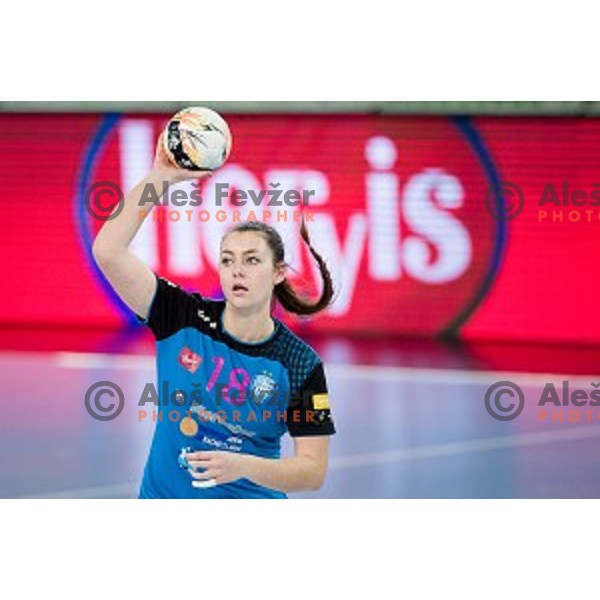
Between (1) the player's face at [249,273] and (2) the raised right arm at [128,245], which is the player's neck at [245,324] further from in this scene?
(2) the raised right arm at [128,245]

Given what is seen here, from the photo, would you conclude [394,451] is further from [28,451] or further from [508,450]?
[28,451]

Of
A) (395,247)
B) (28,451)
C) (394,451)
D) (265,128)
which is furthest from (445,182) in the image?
(28,451)

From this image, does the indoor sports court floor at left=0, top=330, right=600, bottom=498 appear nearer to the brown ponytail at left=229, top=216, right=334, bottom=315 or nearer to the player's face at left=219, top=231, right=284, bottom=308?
the brown ponytail at left=229, top=216, right=334, bottom=315

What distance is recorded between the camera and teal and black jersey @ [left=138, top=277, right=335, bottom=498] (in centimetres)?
398

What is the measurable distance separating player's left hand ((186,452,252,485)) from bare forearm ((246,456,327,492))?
2 centimetres

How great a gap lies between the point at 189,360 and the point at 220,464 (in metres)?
0.31

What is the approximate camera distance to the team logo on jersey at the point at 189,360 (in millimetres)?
4008

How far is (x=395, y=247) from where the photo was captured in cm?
433

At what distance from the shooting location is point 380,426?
427cm

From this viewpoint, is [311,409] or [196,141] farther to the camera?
[311,409]

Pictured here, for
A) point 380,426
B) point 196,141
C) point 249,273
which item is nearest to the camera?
point 196,141

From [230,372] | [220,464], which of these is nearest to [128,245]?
[230,372]

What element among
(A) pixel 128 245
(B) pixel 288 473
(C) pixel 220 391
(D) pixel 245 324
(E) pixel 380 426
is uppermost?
(A) pixel 128 245

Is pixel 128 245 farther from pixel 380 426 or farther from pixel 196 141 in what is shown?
pixel 380 426
